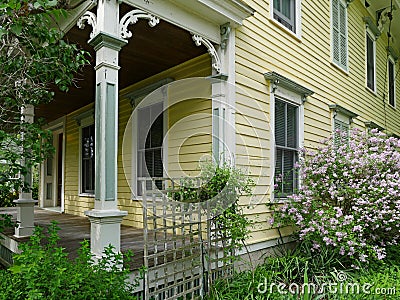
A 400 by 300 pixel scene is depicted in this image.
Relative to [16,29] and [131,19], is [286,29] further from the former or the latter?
[16,29]

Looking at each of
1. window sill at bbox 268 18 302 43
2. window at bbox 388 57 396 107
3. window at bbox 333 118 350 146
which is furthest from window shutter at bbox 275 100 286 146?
window at bbox 388 57 396 107

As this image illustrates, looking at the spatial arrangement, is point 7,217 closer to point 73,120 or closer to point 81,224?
point 81,224

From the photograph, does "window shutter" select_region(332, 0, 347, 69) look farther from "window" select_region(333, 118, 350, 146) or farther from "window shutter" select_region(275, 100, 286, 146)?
"window shutter" select_region(275, 100, 286, 146)

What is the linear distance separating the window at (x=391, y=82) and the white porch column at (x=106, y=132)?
35.8 feet

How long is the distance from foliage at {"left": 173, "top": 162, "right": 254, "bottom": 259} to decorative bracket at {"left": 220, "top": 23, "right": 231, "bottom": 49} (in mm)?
1589

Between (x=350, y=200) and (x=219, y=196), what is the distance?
2.60 metres

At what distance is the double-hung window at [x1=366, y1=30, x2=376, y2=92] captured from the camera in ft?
31.1

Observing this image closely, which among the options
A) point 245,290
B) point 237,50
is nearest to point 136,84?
point 237,50

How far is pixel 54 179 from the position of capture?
971 cm

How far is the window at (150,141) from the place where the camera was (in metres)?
5.49

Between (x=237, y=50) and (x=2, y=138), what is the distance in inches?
117

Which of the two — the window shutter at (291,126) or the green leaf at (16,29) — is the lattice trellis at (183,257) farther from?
the window shutter at (291,126)

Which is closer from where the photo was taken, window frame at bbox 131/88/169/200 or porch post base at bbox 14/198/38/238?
porch post base at bbox 14/198/38/238

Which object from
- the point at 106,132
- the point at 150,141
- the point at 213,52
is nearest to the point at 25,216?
the point at 150,141
